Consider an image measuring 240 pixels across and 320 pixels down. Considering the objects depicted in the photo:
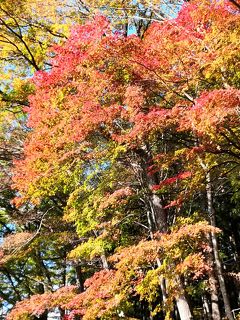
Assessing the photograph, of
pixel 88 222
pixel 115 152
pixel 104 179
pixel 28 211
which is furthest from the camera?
pixel 28 211

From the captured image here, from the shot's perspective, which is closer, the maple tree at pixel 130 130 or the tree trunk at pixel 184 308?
the maple tree at pixel 130 130

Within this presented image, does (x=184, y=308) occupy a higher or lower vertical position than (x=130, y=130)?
lower

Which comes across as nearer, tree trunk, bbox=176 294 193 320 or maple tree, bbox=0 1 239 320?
maple tree, bbox=0 1 239 320

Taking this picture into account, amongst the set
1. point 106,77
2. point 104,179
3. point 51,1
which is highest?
point 51,1

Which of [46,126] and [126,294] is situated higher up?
[46,126]

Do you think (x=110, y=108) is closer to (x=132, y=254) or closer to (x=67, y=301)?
(x=132, y=254)

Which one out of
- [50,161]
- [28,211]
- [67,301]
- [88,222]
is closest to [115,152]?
[50,161]

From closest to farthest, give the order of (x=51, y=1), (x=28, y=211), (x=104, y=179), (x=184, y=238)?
(x=184, y=238)
(x=104, y=179)
(x=51, y=1)
(x=28, y=211)

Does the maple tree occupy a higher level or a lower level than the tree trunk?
higher

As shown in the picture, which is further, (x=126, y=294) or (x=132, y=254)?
(x=126, y=294)

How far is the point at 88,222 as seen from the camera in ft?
33.1

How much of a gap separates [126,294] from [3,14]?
913 centimetres

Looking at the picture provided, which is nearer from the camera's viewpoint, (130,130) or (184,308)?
(130,130)

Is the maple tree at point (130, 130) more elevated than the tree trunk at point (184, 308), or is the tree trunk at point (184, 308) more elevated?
the maple tree at point (130, 130)
